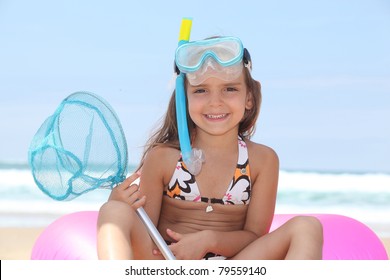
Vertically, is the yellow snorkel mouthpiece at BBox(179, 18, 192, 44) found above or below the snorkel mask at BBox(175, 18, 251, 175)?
above

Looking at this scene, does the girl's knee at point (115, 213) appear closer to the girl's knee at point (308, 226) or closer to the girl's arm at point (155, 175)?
the girl's arm at point (155, 175)

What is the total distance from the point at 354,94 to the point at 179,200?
27.2 feet

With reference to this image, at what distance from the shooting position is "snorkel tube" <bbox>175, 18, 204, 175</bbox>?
2787 millimetres

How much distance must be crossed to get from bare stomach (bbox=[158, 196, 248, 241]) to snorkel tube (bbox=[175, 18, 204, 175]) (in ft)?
0.48

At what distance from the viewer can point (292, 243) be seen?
8.08 ft

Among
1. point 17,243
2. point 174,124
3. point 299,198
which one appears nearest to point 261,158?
point 174,124

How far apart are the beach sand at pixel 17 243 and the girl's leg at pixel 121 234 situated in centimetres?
255

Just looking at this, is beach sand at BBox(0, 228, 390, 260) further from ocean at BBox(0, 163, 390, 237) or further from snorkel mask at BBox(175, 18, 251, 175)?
snorkel mask at BBox(175, 18, 251, 175)

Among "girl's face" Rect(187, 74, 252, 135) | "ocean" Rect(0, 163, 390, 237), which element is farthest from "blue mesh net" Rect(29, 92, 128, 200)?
"ocean" Rect(0, 163, 390, 237)

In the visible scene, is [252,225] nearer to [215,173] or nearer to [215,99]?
[215,173]

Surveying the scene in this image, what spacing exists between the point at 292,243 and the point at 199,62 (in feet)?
2.60

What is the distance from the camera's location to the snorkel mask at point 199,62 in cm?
275

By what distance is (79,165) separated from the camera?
2.60m
